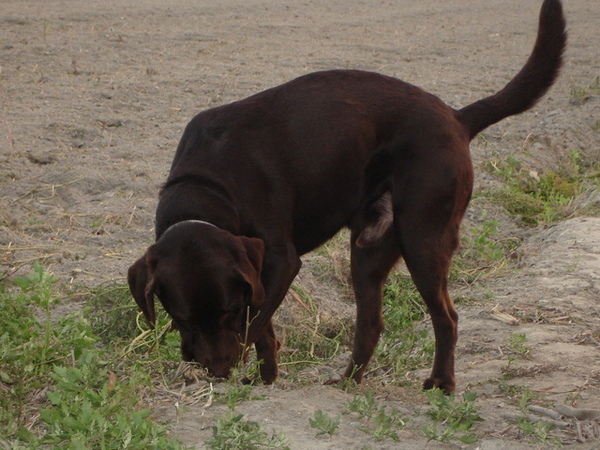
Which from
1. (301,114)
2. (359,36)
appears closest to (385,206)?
(301,114)

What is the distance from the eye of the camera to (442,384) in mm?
4219

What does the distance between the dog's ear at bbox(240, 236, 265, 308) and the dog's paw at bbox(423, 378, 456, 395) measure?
36.2 inches

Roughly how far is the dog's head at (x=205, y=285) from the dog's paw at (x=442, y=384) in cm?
92

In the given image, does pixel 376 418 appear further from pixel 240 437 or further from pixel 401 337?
pixel 401 337

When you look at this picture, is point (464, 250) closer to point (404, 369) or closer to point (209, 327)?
point (404, 369)

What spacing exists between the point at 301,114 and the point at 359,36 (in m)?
7.86

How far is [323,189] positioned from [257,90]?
462cm

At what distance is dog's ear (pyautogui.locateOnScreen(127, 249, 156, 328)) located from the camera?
12.2 ft

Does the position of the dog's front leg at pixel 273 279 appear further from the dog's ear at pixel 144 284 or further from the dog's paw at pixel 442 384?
the dog's paw at pixel 442 384

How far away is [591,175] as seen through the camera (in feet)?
25.1

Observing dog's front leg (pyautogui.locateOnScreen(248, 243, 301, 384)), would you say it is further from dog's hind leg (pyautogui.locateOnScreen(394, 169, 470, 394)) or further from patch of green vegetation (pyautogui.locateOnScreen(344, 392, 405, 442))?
patch of green vegetation (pyautogui.locateOnScreen(344, 392, 405, 442))

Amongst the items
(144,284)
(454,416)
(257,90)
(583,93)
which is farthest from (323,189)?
(583,93)

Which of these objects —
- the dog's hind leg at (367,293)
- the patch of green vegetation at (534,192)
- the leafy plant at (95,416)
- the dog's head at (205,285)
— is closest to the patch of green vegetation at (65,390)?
the leafy plant at (95,416)

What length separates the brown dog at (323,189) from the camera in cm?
385
